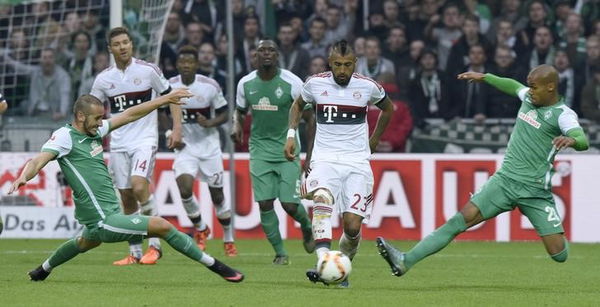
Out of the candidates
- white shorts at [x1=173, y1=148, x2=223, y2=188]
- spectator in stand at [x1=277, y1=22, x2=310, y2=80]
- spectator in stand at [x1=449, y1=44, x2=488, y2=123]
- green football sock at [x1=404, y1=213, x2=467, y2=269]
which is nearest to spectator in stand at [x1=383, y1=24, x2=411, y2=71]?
spectator in stand at [x1=449, y1=44, x2=488, y2=123]

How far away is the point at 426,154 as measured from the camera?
1912 centimetres

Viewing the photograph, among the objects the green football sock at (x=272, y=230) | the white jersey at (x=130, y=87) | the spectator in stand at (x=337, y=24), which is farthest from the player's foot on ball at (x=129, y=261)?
the spectator in stand at (x=337, y=24)

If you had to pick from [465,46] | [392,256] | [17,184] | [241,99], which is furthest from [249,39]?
[17,184]

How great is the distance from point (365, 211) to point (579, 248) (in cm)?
654

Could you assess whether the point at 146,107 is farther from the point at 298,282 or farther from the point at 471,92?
the point at 471,92

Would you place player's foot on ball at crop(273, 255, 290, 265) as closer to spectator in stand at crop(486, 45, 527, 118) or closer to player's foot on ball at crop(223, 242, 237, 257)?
player's foot on ball at crop(223, 242, 237, 257)

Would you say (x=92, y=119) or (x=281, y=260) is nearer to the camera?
(x=92, y=119)

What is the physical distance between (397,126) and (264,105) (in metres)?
5.01

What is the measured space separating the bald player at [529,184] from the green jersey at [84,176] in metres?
2.59

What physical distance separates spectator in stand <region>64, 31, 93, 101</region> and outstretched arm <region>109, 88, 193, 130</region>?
885cm

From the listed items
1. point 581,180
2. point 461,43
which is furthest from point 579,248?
point 461,43

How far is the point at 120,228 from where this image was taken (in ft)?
38.1

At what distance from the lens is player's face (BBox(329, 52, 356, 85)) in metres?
11.9

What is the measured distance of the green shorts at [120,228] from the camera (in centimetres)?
1157
